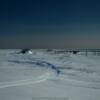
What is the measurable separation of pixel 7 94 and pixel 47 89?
4.12ft

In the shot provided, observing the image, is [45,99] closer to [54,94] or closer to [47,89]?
[54,94]

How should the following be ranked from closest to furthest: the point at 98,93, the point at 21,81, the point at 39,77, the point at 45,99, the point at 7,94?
1. the point at 45,99
2. the point at 7,94
3. the point at 98,93
4. the point at 21,81
5. the point at 39,77

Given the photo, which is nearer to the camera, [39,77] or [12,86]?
[12,86]

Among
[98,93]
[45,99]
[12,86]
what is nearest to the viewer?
[45,99]

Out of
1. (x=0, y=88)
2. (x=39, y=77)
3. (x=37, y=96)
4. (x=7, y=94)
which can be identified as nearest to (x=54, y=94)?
(x=37, y=96)

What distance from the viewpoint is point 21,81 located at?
21.9ft

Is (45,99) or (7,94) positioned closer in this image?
(45,99)

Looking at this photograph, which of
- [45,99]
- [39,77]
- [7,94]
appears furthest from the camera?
[39,77]

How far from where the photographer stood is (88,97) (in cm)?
492

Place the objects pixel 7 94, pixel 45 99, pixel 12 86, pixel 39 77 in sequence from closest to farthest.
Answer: pixel 45 99
pixel 7 94
pixel 12 86
pixel 39 77

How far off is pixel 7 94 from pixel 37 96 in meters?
0.83

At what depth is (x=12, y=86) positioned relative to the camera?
19.5 feet

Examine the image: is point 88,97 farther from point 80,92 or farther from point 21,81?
point 21,81

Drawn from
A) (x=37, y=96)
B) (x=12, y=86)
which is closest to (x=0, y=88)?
(x=12, y=86)
